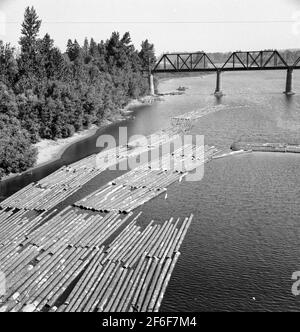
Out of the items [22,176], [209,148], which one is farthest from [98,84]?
[22,176]

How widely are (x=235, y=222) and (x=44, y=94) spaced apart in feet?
147

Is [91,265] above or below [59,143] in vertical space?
below

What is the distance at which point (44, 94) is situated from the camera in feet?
242

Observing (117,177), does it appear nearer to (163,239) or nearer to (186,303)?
(163,239)

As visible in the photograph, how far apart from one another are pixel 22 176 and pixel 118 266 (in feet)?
81.0

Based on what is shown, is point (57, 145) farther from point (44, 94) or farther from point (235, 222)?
point (235, 222)

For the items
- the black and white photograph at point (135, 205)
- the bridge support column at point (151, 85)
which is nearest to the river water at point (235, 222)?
the black and white photograph at point (135, 205)

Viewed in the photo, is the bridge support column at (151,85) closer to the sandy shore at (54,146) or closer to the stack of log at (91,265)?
the sandy shore at (54,146)

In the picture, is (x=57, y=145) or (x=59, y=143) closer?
(x=57, y=145)

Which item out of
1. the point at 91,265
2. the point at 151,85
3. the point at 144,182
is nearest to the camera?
the point at 91,265

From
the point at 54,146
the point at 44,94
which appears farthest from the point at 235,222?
the point at 44,94

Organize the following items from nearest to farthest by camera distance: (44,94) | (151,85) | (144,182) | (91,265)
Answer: (91,265) < (144,182) < (44,94) < (151,85)

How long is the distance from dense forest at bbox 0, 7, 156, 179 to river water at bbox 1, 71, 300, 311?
3.76 metres

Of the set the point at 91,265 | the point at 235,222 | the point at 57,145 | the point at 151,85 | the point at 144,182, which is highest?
the point at 151,85
